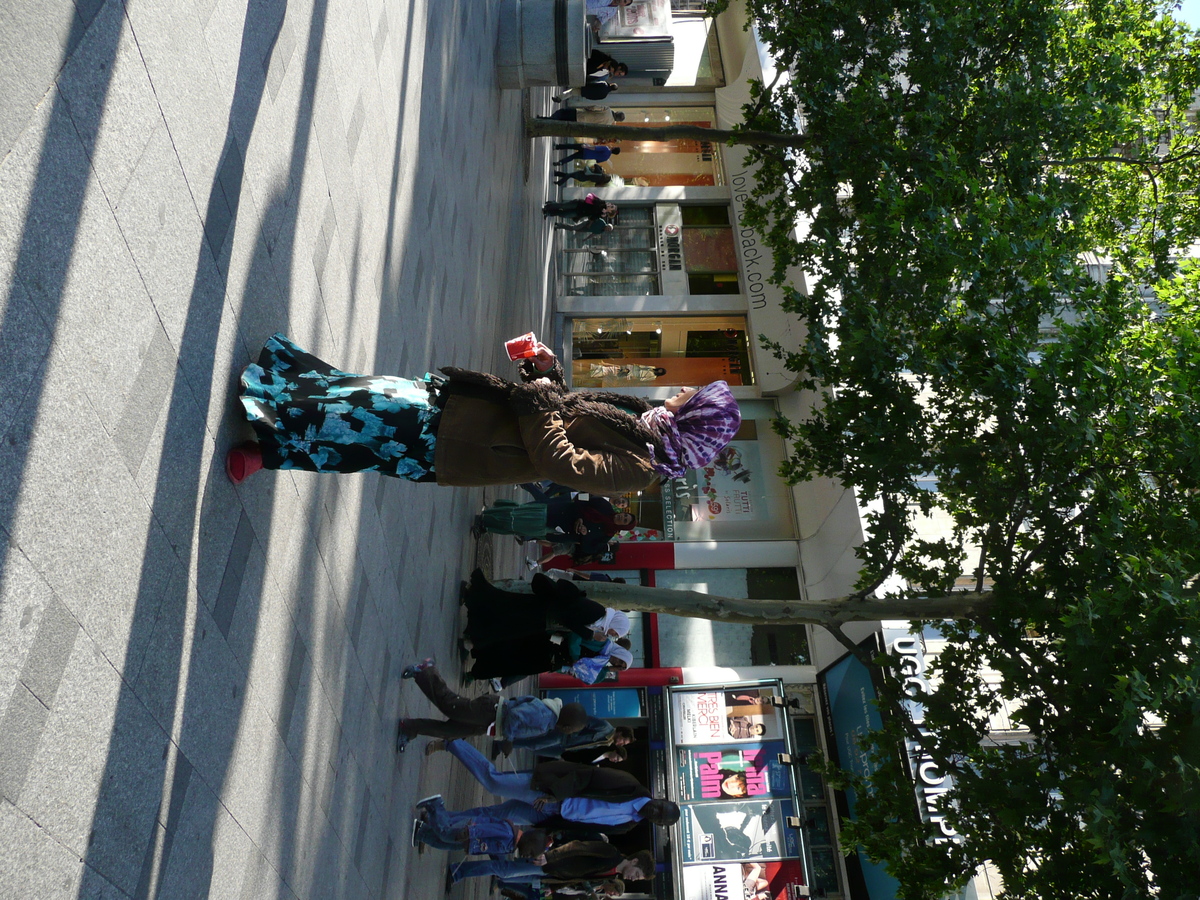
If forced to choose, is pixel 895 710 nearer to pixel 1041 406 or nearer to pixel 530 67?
pixel 1041 406

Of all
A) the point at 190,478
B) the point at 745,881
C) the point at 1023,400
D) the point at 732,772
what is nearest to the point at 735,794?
the point at 732,772

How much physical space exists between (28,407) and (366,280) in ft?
11.2

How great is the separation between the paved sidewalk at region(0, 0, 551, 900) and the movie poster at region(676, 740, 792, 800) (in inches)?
276

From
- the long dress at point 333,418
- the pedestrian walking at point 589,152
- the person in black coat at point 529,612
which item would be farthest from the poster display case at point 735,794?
the pedestrian walking at point 589,152

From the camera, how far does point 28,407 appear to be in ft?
8.36

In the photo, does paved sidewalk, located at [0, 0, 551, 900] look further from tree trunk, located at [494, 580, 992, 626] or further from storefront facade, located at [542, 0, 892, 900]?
storefront facade, located at [542, 0, 892, 900]

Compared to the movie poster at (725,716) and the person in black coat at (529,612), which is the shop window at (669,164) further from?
the person in black coat at (529,612)

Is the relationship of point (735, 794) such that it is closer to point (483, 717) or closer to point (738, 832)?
point (738, 832)

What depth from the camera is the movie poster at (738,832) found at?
1202cm

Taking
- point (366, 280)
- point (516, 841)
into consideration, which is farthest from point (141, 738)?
point (516, 841)

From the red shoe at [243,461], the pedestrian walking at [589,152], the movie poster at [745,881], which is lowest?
the movie poster at [745,881]

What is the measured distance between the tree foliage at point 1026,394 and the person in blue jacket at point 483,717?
8.81ft

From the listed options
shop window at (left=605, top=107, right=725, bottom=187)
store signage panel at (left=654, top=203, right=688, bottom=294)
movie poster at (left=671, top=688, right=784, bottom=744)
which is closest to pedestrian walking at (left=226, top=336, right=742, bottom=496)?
movie poster at (left=671, top=688, right=784, bottom=744)

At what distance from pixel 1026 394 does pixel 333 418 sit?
17.6ft
